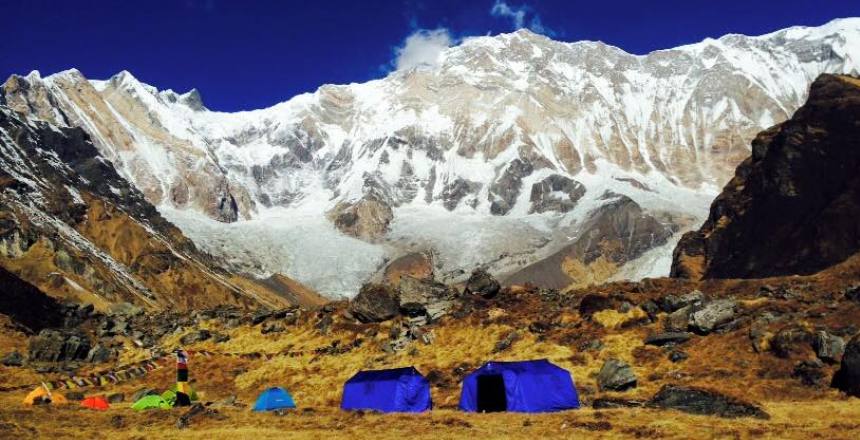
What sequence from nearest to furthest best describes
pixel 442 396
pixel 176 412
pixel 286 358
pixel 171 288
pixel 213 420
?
pixel 213 420, pixel 176 412, pixel 442 396, pixel 286 358, pixel 171 288

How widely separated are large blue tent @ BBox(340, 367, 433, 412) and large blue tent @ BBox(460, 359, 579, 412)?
2144 millimetres

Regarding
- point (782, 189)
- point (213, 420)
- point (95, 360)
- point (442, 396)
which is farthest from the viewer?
point (782, 189)

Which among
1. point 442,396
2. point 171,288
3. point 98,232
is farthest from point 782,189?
point 98,232

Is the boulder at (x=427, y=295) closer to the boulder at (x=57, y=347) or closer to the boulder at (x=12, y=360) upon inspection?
the boulder at (x=57, y=347)

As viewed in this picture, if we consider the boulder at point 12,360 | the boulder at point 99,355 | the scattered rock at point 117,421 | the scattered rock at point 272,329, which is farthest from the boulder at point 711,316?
the boulder at point 12,360

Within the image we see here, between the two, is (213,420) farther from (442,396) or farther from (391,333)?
(391,333)

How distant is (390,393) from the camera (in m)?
37.2

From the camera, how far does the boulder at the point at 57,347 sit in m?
58.8

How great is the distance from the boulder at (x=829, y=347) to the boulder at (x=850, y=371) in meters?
2.46

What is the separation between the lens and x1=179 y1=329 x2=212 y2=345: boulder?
61.2m

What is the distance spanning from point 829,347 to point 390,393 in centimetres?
2129

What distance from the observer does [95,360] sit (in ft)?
195

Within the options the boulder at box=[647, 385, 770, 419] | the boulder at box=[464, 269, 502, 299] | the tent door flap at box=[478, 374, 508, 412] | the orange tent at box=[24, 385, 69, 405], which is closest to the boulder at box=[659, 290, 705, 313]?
the boulder at box=[464, 269, 502, 299]

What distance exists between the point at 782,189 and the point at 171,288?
471 ft
